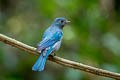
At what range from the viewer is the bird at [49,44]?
492cm

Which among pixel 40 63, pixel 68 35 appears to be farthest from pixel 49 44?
pixel 68 35

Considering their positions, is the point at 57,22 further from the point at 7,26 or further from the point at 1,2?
the point at 1,2

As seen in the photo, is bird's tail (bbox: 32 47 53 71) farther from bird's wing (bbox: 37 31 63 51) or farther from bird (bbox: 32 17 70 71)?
bird's wing (bbox: 37 31 63 51)

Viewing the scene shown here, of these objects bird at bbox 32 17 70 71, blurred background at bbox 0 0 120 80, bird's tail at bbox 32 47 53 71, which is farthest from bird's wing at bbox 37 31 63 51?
blurred background at bbox 0 0 120 80

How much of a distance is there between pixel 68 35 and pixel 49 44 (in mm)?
2006

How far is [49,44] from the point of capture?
17.5ft

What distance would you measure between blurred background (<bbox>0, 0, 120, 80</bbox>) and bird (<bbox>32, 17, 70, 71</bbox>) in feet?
2.74

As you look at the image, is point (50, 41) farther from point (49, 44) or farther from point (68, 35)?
point (68, 35)

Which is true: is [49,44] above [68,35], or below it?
above

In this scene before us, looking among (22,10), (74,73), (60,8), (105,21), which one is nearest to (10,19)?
(22,10)

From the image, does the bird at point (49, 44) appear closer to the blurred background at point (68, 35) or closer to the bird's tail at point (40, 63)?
the bird's tail at point (40, 63)

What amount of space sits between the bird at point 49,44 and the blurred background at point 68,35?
2.74 ft

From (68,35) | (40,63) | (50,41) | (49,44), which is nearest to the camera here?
(40,63)

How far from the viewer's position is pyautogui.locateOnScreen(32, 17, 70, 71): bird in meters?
4.92
